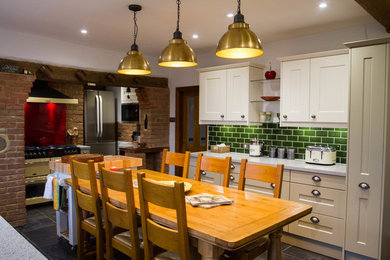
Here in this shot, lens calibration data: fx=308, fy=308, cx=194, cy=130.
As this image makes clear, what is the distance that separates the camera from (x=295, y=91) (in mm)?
3795

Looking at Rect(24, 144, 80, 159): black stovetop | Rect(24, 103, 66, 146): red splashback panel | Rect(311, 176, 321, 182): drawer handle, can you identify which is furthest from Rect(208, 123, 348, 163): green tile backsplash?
Rect(24, 103, 66, 146): red splashback panel

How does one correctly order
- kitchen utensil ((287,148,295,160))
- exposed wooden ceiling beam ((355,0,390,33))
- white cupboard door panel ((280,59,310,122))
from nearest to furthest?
exposed wooden ceiling beam ((355,0,390,33)) → white cupboard door panel ((280,59,310,122)) → kitchen utensil ((287,148,295,160))

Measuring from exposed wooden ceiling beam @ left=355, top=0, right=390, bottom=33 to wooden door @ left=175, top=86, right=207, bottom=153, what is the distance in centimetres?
323

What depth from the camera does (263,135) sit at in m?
4.53

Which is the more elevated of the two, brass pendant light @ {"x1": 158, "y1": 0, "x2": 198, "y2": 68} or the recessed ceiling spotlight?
the recessed ceiling spotlight

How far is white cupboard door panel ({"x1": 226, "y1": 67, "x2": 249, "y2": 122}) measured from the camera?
431 centimetres

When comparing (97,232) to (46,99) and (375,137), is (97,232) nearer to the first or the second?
(375,137)

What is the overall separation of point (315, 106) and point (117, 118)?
4.94 meters

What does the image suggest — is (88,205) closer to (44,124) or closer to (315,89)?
(315,89)

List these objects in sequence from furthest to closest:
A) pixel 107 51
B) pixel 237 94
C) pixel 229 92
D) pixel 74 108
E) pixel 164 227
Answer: pixel 74 108, pixel 107 51, pixel 229 92, pixel 237 94, pixel 164 227

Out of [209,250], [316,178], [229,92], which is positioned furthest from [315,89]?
[209,250]

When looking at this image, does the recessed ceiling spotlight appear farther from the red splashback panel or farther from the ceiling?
the red splashback panel

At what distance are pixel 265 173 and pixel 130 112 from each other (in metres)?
4.85

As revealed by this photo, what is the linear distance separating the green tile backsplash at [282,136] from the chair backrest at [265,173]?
5.50 feet
